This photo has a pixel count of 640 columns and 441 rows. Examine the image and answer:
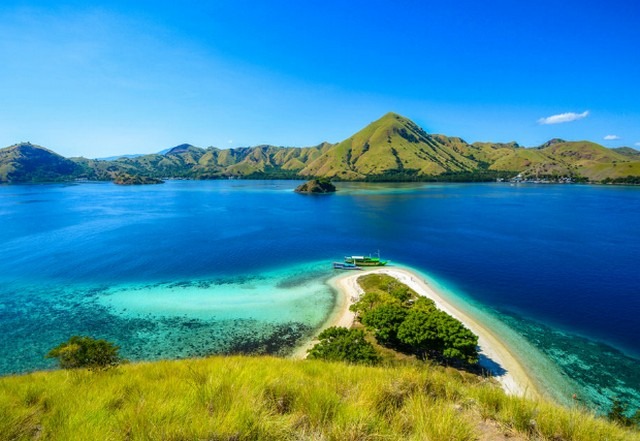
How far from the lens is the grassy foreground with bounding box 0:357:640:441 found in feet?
15.4

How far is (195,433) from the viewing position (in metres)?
4.38

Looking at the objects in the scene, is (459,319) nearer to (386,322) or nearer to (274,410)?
(386,322)

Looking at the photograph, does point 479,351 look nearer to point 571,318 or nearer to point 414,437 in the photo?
point 571,318

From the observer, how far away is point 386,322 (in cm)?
2945

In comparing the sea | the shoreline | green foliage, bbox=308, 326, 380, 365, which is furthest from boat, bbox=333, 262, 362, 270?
green foliage, bbox=308, 326, 380, 365

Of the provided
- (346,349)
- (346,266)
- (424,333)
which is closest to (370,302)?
(424,333)

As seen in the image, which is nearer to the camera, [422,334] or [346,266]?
[422,334]

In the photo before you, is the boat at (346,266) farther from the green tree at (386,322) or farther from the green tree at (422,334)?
the green tree at (422,334)

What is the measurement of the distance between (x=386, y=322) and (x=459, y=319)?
12430 millimetres

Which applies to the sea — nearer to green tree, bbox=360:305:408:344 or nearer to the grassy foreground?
green tree, bbox=360:305:408:344

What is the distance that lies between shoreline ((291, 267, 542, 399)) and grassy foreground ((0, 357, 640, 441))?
780 cm

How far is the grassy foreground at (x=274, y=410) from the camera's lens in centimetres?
471

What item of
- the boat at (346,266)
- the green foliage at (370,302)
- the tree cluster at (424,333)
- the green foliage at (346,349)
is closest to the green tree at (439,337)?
the tree cluster at (424,333)

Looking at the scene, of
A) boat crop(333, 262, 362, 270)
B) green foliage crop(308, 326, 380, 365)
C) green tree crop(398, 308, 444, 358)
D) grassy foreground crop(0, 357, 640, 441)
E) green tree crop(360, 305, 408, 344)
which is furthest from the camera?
boat crop(333, 262, 362, 270)
